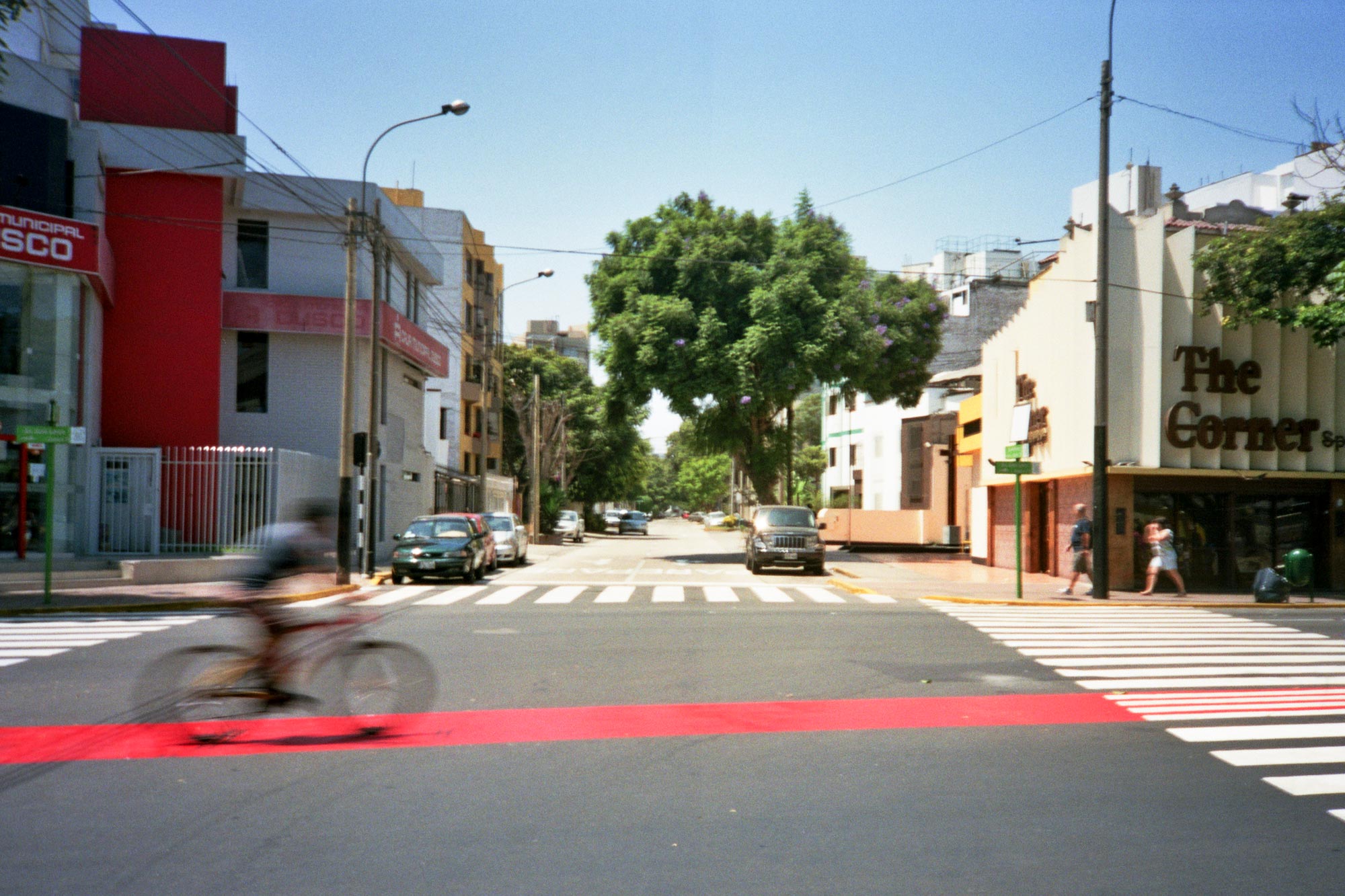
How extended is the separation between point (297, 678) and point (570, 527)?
159ft

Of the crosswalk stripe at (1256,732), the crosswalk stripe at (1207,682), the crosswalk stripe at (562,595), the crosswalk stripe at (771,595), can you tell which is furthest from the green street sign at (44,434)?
the crosswalk stripe at (1256,732)

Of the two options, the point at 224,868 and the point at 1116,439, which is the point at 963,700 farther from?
the point at 1116,439

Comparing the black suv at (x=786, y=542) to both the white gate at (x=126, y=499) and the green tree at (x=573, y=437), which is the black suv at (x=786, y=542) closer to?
the white gate at (x=126, y=499)

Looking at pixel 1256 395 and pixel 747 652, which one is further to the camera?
pixel 1256 395

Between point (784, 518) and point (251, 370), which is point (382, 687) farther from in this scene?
point (251, 370)

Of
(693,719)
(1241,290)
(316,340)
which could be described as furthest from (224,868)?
(316,340)

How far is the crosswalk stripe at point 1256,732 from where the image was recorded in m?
8.05

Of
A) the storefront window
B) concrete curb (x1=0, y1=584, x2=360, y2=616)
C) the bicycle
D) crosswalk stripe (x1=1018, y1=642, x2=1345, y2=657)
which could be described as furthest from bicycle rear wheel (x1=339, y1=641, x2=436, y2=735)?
the storefront window

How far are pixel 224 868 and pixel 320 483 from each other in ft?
77.6

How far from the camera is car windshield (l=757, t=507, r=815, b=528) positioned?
1130 inches

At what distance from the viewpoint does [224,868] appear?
5.02 m

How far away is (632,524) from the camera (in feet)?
247

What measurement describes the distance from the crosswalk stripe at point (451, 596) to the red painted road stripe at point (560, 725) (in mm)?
9927

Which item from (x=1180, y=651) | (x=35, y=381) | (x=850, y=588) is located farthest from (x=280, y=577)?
(x=35, y=381)
